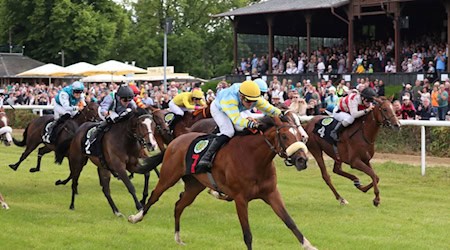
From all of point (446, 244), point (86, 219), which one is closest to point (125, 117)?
point (86, 219)

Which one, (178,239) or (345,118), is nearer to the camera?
(178,239)

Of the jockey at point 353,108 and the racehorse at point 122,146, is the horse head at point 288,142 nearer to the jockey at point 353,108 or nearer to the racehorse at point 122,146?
the racehorse at point 122,146

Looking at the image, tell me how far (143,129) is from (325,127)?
304 centimetres

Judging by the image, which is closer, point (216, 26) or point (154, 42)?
point (154, 42)

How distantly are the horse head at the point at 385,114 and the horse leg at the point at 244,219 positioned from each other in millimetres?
3948

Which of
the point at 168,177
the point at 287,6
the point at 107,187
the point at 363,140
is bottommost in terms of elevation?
the point at 107,187

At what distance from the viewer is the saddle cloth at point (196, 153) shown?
305 inches

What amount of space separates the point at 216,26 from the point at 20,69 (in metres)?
19.1

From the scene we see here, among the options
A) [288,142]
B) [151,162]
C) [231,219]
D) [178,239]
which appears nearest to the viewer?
[288,142]

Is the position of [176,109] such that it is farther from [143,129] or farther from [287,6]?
[287,6]

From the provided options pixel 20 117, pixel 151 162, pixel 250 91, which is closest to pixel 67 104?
pixel 151 162

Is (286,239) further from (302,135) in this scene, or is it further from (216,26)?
(216,26)

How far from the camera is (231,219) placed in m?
9.24

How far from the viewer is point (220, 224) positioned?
8.91 metres
